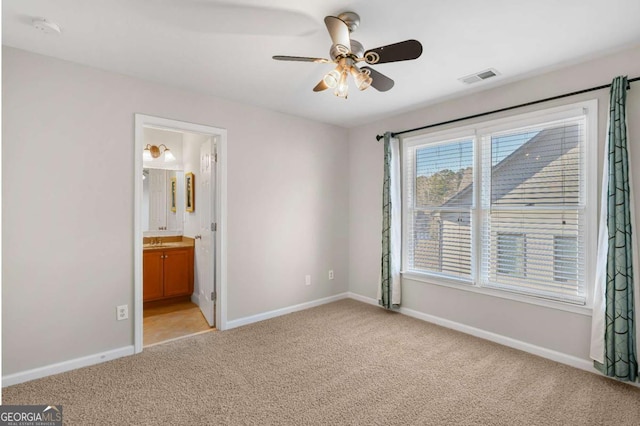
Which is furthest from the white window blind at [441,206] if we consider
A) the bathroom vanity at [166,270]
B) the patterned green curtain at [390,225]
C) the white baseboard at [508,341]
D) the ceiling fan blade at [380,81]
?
the bathroom vanity at [166,270]

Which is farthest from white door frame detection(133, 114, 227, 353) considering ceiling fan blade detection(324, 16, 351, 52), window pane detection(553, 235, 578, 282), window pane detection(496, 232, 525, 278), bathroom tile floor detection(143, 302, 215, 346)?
window pane detection(553, 235, 578, 282)

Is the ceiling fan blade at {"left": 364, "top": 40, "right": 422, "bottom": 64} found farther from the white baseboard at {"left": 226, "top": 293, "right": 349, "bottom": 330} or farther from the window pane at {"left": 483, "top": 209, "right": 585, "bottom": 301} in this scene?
the white baseboard at {"left": 226, "top": 293, "right": 349, "bottom": 330}

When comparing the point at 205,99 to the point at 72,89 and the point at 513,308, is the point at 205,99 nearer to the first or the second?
the point at 72,89

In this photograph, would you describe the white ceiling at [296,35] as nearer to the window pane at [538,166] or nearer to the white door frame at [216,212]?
→ the white door frame at [216,212]

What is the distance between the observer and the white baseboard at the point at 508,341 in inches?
119

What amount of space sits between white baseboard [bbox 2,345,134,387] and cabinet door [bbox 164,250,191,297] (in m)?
1.51

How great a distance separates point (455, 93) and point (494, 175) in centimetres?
92

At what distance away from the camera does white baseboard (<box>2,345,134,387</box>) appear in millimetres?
2742

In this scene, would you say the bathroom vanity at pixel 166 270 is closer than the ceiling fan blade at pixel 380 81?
No

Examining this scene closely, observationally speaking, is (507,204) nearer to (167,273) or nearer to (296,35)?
(296,35)

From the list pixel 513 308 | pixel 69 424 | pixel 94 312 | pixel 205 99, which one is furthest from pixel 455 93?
pixel 69 424

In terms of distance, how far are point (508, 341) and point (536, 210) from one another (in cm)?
126

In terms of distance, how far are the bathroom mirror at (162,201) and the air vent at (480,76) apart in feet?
12.8

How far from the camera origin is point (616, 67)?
2859 mm
